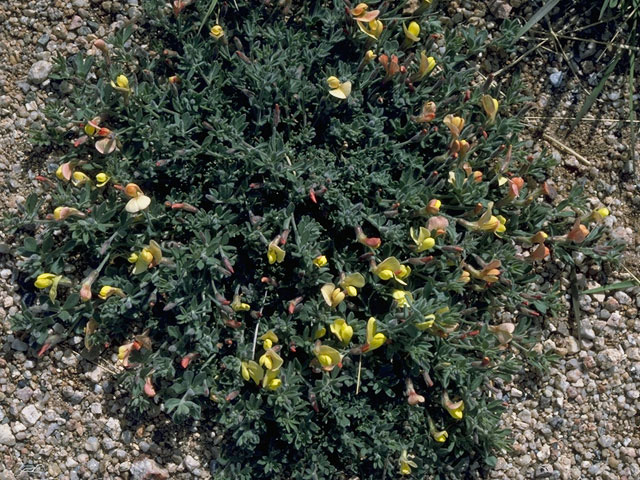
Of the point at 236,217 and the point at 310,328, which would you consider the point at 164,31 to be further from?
the point at 310,328

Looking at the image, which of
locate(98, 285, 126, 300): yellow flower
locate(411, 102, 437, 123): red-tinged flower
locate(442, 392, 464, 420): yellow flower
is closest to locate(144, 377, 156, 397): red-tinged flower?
locate(98, 285, 126, 300): yellow flower

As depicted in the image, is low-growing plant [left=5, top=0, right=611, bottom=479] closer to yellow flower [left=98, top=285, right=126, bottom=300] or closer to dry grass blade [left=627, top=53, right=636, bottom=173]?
yellow flower [left=98, top=285, right=126, bottom=300]

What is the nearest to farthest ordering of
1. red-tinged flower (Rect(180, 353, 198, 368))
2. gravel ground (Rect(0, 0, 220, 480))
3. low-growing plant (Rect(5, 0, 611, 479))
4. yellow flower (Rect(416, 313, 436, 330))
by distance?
yellow flower (Rect(416, 313, 436, 330))
red-tinged flower (Rect(180, 353, 198, 368))
low-growing plant (Rect(5, 0, 611, 479))
gravel ground (Rect(0, 0, 220, 480))

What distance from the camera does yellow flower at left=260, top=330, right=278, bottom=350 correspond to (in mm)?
3848

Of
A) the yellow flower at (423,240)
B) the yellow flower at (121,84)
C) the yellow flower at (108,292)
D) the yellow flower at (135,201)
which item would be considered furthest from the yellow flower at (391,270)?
the yellow flower at (121,84)

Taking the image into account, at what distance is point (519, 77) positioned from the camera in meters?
4.69

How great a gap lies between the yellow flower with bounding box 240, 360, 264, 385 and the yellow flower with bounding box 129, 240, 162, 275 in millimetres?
740

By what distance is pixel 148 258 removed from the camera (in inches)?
151

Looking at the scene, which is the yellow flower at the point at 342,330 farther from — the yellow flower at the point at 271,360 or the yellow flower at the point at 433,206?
→ the yellow flower at the point at 433,206

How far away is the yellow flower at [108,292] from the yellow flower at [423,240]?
5.48ft

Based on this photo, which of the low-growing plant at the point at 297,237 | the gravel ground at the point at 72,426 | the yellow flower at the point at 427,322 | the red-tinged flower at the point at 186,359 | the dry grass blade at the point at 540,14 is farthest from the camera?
the dry grass blade at the point at 540,14

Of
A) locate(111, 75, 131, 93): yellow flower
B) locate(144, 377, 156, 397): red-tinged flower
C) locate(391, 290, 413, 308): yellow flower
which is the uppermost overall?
locate(111, 75, 131, 93): yellow flower

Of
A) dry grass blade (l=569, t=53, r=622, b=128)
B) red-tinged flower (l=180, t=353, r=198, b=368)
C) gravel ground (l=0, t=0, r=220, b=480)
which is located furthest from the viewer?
dry grass blade (l=569, t=53, r=622, b=128)

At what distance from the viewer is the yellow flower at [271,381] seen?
12.4 feet
